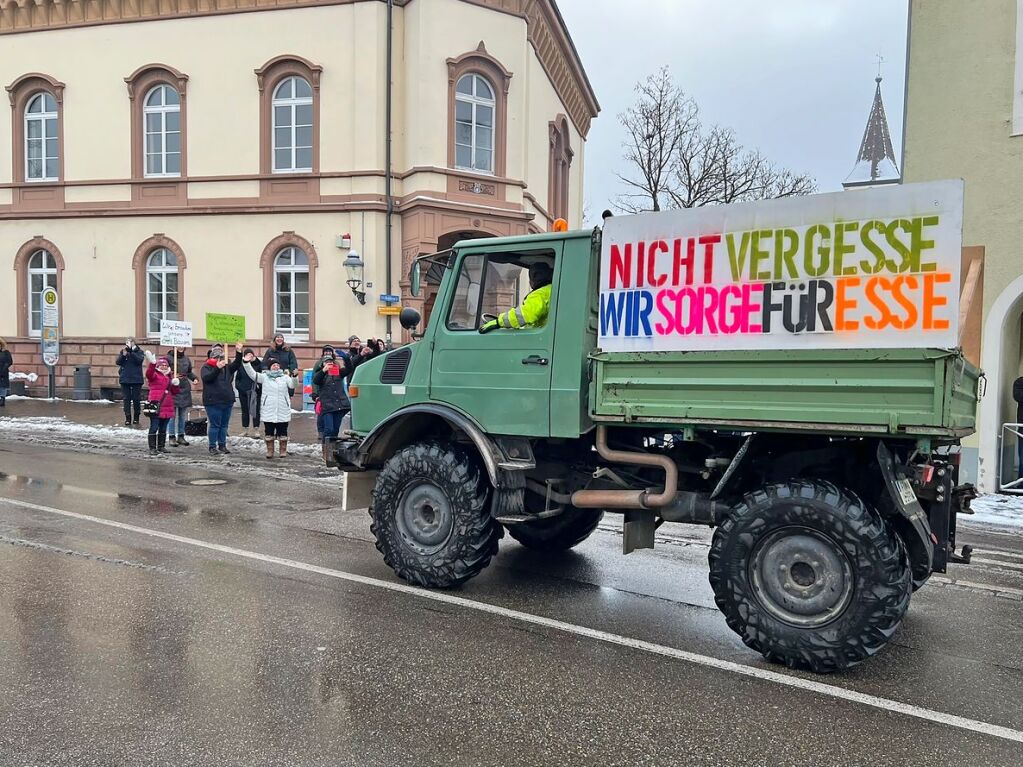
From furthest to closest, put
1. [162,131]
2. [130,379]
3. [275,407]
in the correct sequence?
[162,131], [130,379], [275,407]

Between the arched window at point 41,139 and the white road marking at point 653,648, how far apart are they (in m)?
19.4

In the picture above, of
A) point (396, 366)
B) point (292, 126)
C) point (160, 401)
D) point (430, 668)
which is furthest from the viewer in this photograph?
point (292, 126)

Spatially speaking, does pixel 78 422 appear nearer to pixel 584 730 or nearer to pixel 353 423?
pixel 353 423

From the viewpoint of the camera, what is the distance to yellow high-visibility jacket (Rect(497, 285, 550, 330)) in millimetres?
5352

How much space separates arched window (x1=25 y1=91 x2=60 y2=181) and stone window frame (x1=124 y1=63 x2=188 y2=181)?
2.52m

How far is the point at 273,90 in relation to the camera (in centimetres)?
2078

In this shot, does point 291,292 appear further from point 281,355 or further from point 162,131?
point 281,355

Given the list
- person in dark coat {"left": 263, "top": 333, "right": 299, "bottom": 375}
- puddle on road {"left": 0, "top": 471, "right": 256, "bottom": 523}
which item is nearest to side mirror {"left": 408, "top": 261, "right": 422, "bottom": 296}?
puddle on road {"left": 0, "top": 471, "right": 256, "bottom": 523}

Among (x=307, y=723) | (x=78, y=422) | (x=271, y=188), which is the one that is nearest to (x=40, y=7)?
(x=271, y=188)

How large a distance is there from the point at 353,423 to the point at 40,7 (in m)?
21.9

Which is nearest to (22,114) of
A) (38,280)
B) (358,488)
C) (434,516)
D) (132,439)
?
(38,280)

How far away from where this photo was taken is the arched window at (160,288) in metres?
21.9

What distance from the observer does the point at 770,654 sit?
14.5ft

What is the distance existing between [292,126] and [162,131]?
3.68 m
